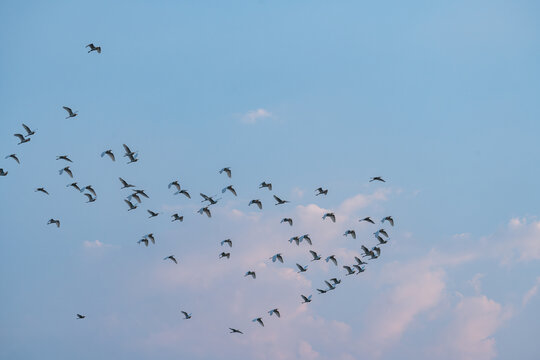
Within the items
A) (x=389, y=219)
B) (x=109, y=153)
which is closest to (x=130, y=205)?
(x=109, y=153)

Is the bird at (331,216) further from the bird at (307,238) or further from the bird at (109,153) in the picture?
the bird at (109,153)

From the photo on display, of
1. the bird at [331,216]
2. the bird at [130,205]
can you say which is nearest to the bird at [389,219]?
the bird at [331,216]

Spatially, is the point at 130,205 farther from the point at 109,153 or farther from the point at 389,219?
the point at 389,219

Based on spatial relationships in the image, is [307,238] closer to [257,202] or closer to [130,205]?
[257,202]

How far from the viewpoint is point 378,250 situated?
125188mm

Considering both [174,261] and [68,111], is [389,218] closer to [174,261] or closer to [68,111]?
[174,261]

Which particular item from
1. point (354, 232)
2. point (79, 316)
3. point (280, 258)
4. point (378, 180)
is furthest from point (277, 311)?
point (79, 316)

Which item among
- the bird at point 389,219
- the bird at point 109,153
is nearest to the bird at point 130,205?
the bird at point 109,153

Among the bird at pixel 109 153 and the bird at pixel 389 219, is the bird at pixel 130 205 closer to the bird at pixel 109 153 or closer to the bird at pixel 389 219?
the bird at pixel 109 153

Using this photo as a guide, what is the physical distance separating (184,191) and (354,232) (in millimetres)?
28850

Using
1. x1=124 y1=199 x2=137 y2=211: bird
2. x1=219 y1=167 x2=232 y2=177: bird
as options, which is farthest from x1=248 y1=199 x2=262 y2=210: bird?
x1=124 y1=199 x2=137 y2=211: bird

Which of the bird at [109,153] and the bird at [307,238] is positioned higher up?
the bird at [109,153]

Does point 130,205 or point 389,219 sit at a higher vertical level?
point 130,205

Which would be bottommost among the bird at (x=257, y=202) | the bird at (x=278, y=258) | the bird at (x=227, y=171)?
the bird at (x=278, y=258)
